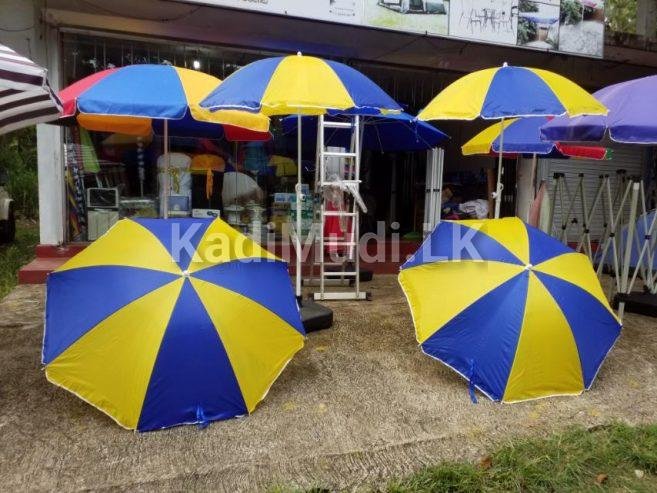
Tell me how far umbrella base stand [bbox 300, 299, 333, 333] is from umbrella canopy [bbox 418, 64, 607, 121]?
193 centimetres

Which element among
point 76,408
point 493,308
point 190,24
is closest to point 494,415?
point 493,308

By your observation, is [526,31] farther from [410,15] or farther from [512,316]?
[512,316]

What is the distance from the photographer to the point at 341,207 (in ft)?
19.3

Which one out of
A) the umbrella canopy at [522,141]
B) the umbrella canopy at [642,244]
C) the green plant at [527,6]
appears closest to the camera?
the umbrella canopy at [642,244]

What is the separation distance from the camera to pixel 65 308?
119 inches

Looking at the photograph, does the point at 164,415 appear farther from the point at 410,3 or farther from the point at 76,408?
the point at 410,3

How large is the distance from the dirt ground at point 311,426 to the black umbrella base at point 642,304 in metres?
1.22

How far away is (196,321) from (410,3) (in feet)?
17.7

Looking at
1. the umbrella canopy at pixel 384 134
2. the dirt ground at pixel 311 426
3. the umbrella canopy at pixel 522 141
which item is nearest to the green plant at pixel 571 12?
the umbrella canopy at pixel 522 141

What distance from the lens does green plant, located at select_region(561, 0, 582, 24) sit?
7.39 metres

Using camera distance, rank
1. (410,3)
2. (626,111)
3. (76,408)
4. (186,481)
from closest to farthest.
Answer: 1. (186,481)
2. (76,408)
3. (626,111)
4. (410,3)

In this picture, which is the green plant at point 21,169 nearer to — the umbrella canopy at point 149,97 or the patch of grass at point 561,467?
the umbrella canopy at point 149,97

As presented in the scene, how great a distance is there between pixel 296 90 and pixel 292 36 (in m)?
3.77

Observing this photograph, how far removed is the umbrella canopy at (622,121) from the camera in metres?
4.09
